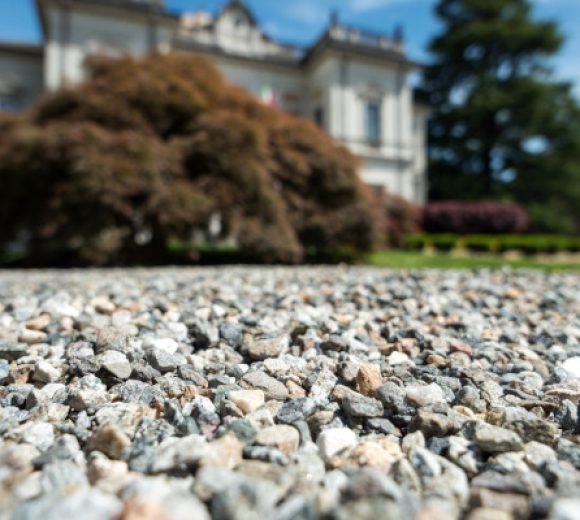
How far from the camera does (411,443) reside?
88cm

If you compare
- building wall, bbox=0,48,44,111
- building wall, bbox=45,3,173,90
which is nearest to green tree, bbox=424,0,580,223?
building wall, bbox=45,3,173,90

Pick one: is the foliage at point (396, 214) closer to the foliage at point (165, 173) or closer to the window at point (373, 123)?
the foliage at point (165, 173)

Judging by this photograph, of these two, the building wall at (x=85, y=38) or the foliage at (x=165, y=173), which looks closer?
the foliage at (x=165, y=173)

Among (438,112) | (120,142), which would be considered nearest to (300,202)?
(120,142)

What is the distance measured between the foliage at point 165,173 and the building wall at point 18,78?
8058 millimetres

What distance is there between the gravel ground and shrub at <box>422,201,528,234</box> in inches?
496

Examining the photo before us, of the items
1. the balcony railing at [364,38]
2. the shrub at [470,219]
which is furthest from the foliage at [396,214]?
the balcony railing at [364,38]

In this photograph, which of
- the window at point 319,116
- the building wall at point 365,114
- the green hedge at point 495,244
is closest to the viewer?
the green hedge at point 495,244

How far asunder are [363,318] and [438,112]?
63.3 ft

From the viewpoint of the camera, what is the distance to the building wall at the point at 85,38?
11453mm

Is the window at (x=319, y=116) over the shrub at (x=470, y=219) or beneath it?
over

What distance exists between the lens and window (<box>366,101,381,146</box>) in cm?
1500

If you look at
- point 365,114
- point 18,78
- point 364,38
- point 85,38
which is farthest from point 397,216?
point 18,78

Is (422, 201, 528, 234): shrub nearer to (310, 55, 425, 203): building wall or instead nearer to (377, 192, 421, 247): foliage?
(310, 55, 425, 203): building wall
